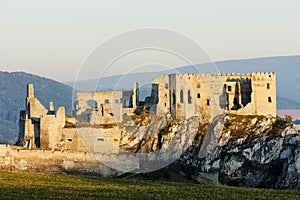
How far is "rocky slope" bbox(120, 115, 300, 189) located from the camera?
78188 mm

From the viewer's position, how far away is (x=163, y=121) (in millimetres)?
83750

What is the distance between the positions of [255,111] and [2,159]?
98.3 ft

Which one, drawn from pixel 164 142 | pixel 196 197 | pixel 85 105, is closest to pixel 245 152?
pixel 164 142

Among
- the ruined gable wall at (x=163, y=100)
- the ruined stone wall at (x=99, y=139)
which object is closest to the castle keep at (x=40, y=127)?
the ruined stone wall at (x=99, y=139)

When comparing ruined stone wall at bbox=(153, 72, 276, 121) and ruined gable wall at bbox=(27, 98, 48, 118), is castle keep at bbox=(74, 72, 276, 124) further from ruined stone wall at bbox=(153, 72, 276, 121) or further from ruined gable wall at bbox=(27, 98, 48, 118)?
ruined gable wall at bbox=(27, 98, 48, 118)

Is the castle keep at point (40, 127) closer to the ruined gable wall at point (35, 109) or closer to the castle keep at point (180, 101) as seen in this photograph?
the ruined gable wall at point (35, 109)

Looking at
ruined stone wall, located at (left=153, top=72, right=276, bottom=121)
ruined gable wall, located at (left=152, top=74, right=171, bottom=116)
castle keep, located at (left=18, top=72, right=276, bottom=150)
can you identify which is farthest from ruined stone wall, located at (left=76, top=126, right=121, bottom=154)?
ruined stone wall, located at (left=153, top=72, right=276, bottom=121)

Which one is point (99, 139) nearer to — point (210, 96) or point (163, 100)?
point (163, 100)

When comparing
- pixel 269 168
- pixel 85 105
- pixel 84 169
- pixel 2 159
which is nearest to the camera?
pixel 2 159

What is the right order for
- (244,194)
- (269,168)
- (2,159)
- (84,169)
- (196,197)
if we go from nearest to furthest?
(196,197)
(244,194)
(2,159)
(84,169)
(269,168)

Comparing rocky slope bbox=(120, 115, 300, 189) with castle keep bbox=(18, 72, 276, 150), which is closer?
rocky slope bbox=(120, 115, 300, 189)

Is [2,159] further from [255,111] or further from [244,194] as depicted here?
[255,111]

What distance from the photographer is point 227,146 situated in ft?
266

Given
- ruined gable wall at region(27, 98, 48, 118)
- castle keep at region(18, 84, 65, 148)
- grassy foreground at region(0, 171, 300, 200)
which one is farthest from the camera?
ruined gable wall at region(27, 98, 48, 118)
